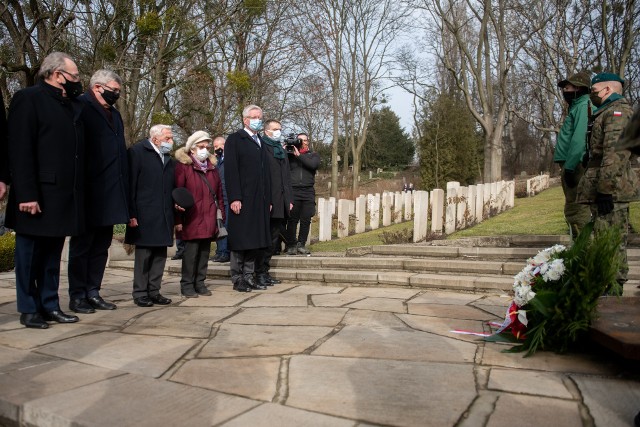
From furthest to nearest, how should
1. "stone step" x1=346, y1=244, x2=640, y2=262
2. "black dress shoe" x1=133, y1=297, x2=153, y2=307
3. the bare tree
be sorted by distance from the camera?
the bare tree
"stone step" x1=346, y1=244, x2=640, y2=262
"black dress shoe" x1=133, y1=297, x2=153, y2=307

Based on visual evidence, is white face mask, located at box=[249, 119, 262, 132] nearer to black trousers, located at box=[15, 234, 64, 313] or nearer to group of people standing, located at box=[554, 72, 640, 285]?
black trousers, located at box=[15, 234, 64, 313]

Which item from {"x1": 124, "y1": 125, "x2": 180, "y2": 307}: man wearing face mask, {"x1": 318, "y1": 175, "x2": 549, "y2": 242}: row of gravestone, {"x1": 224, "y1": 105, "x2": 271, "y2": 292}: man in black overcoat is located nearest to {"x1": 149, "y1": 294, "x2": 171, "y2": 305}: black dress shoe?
{"x1": 124, "y1": 125, "x2": 180, "y2": 307}: man wearing face mask

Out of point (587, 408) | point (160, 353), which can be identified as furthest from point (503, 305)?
point (160, 353)

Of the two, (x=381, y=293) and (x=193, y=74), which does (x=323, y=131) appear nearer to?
(x=193, y=74)

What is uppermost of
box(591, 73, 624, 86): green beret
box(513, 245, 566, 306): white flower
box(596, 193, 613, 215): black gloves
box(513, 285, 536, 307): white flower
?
box(591, 73, 624, 86): green beret

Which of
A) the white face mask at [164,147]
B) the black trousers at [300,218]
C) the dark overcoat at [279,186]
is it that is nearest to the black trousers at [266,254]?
the dark overcoat at [279,186]

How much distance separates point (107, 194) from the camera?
4586 mm

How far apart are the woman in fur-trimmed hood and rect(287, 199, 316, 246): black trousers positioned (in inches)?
99.2

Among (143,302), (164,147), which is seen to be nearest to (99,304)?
(143,302)

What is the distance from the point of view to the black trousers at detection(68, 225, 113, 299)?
454 centimetres

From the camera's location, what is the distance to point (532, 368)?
2961mm

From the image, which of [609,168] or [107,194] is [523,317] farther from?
[107,194]

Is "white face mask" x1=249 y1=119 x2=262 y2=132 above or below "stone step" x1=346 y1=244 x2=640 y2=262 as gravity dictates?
above

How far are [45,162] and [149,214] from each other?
1.18m
